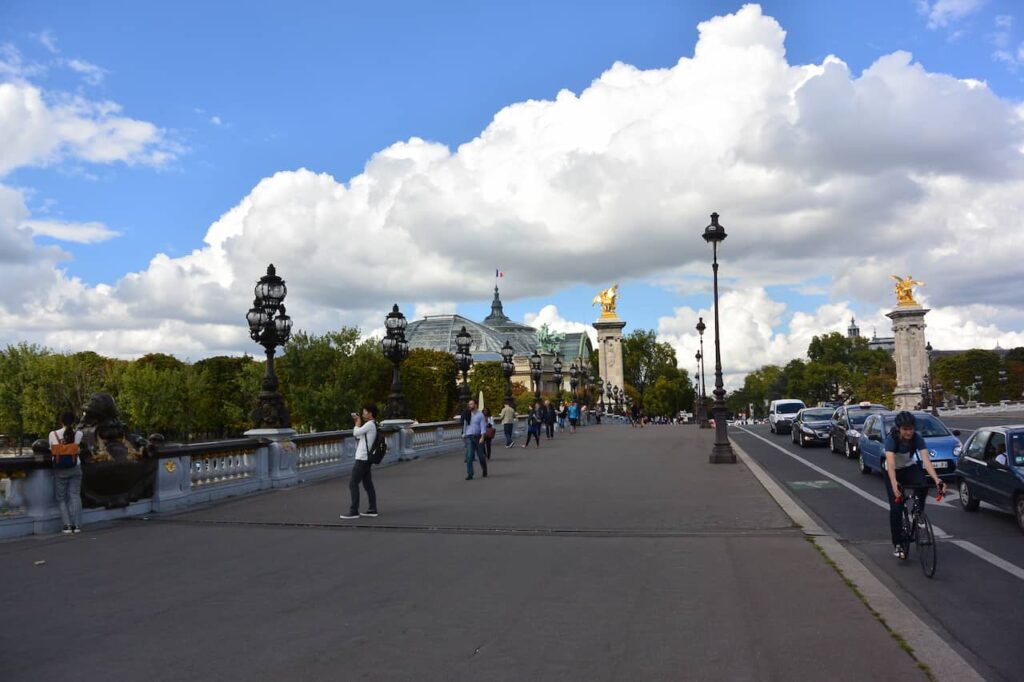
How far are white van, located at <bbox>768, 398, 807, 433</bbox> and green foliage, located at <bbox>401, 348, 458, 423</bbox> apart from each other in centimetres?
4409

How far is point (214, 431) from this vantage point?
332 feet

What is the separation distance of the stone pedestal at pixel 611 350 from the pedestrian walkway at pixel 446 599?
11548 cm

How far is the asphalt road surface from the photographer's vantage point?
6.62m

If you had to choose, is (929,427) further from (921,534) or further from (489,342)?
(489,342)

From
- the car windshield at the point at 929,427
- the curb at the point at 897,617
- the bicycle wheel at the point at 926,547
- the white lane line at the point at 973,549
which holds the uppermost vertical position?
the car windshield at the point at 929,427

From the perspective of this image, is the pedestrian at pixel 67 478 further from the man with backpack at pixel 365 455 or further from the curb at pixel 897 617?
the curb at pixel 897 617

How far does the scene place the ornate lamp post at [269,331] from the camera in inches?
795

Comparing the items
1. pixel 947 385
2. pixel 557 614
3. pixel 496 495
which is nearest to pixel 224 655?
pixel 557 614

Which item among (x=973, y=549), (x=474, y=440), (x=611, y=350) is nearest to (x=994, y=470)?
(x=973, y=549)

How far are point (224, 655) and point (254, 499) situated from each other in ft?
37.3

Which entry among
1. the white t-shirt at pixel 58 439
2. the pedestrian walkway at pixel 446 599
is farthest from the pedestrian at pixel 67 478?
the pedestrian walkway at pixel 446 599

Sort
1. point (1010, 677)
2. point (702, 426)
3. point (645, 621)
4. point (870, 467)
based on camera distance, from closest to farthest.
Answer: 1. point (1010, 677)
2. point (645, 621)
3. point (870, 467)
4. point (702, 426)

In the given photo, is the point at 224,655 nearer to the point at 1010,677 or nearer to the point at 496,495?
the point at 1010,677

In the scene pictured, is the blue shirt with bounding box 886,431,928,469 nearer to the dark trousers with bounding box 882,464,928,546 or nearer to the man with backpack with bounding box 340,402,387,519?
the dark trousers with bounding box 882,464,928,546
